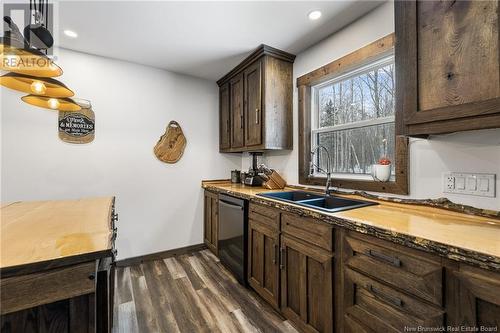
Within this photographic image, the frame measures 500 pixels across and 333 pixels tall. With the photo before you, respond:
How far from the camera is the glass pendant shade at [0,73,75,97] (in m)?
1.35

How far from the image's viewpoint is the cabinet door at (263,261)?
5.86ft

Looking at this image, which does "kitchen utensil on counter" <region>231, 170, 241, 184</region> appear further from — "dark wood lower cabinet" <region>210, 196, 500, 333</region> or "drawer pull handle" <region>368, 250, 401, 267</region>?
"drawer pull handle" <region>368, 250, 401, 267</region>

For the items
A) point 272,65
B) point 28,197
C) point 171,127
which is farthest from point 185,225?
point 272,65

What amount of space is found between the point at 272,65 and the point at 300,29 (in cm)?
48

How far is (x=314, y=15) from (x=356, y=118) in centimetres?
98

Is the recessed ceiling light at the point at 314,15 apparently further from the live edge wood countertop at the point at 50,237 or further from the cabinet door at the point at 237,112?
the live edge wood countertop at the point at 50,237

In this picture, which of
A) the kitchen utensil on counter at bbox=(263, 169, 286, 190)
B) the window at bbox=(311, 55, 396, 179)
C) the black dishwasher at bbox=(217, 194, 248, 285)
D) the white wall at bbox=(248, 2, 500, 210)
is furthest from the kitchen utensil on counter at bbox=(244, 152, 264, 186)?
the white wall at bbox=(248, 2, 500, 210)

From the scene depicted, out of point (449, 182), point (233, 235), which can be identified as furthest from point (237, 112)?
point (449, 182)

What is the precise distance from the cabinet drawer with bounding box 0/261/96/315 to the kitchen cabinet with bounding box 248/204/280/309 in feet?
4.07

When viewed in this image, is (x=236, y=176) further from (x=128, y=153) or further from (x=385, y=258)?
(x=385, y=258)

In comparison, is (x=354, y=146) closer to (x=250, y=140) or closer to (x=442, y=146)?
(x=442, y=146)

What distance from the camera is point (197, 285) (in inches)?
89.2

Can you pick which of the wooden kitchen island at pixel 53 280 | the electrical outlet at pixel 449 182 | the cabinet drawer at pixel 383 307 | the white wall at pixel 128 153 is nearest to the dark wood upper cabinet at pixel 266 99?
the white wall at pixel 128 153

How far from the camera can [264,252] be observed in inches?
75.6
